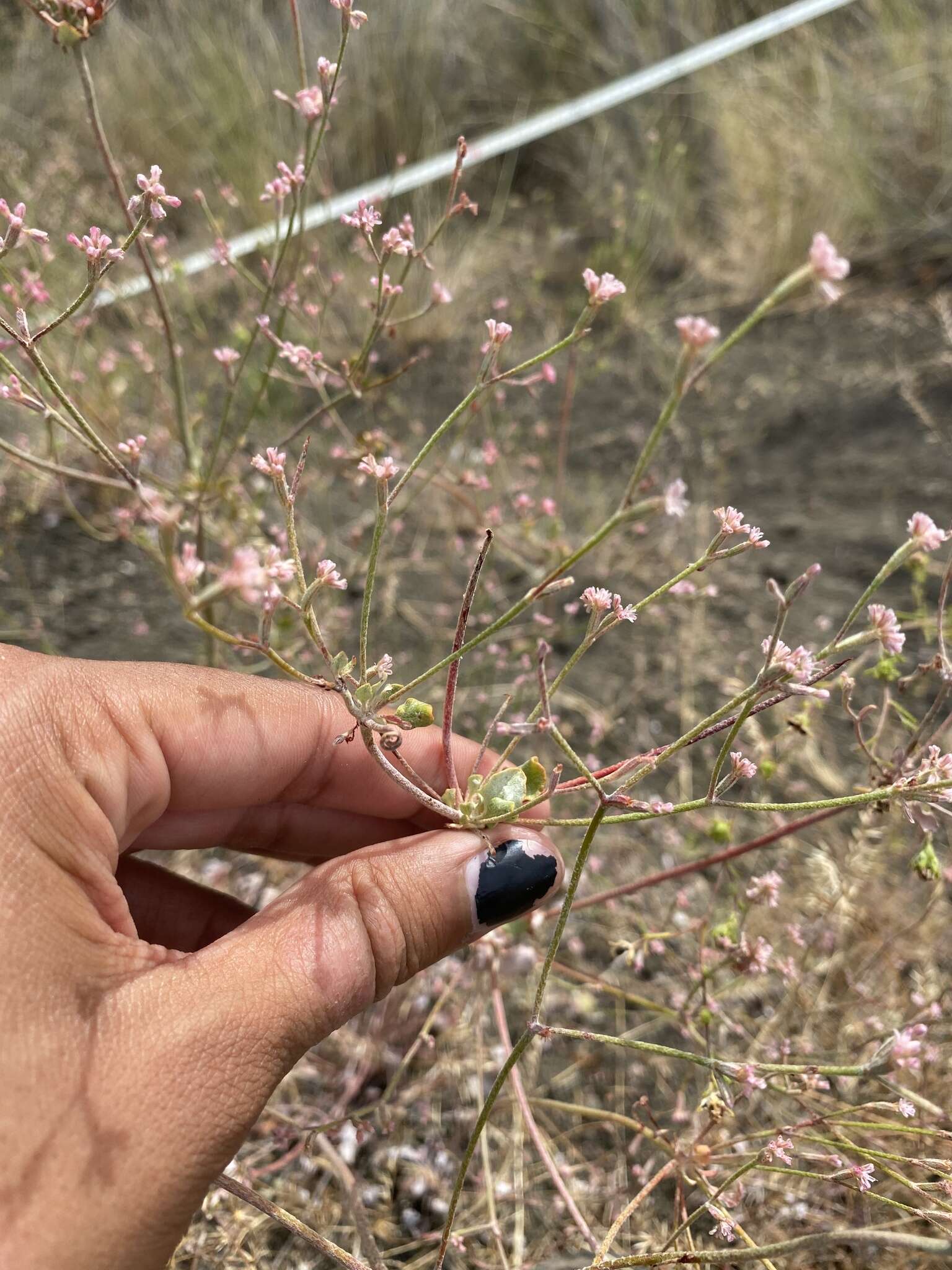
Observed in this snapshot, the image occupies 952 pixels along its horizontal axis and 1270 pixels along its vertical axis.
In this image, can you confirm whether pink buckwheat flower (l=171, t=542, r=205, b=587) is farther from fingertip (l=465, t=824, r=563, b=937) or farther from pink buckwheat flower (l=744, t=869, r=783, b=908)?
pink buckwheat flower (l=744, t=869, r=783, b=908)

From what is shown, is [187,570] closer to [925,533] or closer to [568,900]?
[568,900]

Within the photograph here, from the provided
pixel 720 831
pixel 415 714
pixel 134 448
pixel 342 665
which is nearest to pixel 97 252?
pixel 134 448

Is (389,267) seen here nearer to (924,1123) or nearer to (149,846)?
(149,846)

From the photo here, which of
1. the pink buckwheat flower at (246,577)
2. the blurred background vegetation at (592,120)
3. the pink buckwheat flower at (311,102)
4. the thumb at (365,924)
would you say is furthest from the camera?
the blurred background vegetation at (592,120)

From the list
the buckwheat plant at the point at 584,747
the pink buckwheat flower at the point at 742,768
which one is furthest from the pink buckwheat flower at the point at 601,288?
the pink buckwheat flower at the point at 742,768

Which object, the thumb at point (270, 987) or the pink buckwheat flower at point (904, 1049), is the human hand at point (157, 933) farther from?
the pink buckwheat flower at point (904, 1049)

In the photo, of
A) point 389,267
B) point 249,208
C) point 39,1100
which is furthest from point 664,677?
point 249,208

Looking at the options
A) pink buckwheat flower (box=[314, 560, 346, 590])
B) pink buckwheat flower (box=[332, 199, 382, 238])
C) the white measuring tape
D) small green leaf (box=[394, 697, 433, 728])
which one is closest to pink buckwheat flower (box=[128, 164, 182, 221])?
pink buckwheat flower (box=[332, 199, 382, 238])
